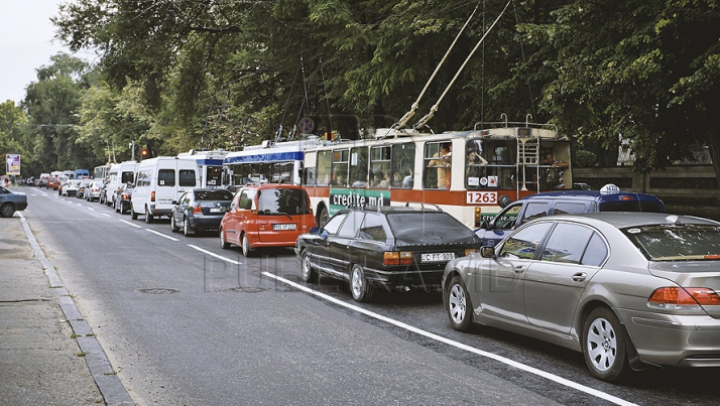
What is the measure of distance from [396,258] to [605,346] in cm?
431

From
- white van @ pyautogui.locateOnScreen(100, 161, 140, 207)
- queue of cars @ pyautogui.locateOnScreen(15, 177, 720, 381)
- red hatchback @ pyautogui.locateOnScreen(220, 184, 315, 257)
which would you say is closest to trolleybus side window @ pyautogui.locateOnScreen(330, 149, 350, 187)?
red hatchback @ pyautogui.locateOnScreen(220, 184, 315, 257)

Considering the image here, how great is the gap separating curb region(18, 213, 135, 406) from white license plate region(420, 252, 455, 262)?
4.44 meters

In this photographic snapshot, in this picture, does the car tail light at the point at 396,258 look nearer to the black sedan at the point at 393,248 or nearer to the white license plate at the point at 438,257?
the black sedan at the point at 393,248

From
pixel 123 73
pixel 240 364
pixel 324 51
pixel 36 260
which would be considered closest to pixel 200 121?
pixel 123 73

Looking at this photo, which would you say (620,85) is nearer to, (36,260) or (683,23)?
(683,23)

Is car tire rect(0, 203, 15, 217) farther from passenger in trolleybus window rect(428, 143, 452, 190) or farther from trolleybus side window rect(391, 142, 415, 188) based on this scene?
passenger in trolleybus window rect(428, 143, 452, 190)

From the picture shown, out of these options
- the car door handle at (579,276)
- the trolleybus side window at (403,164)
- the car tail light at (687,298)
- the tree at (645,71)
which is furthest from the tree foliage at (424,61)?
the car tail light at (687,298)

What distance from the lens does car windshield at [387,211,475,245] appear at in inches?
444

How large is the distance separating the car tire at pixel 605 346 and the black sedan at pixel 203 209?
18.3 m

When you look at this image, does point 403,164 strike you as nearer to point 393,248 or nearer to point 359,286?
point 359,286

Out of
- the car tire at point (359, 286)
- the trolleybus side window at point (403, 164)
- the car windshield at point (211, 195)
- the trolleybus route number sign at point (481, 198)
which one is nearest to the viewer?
the car tire at point (359, 286)

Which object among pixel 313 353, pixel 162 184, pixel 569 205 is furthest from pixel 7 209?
pixel 313 353

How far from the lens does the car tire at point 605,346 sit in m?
6.75

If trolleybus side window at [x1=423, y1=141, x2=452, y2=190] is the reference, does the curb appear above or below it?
below
